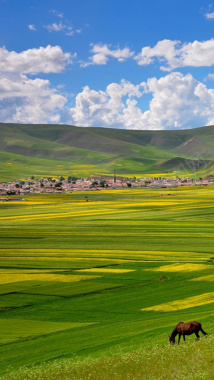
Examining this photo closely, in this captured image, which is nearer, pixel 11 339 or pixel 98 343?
pixel 98 343

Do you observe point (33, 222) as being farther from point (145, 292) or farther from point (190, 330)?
point (190, 330)

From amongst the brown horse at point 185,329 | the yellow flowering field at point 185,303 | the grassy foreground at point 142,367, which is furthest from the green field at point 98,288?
the grassy foreground at point 142,367

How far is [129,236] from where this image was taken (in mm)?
82438

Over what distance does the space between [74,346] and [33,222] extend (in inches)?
2968

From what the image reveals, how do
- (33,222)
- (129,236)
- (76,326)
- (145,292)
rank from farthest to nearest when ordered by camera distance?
(33,222) → (129,236) → (145,292) → (76,326)

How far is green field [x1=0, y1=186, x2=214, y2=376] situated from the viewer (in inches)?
1281

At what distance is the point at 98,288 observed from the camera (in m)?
47.4

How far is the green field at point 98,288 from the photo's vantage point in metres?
32.5

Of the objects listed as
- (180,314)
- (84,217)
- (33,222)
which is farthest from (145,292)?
(84,217)

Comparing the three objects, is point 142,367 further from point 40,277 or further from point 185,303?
point 40,277

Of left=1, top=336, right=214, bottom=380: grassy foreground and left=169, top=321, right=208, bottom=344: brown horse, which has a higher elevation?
left=169, top=321, right=208, bottom=344: brown horse

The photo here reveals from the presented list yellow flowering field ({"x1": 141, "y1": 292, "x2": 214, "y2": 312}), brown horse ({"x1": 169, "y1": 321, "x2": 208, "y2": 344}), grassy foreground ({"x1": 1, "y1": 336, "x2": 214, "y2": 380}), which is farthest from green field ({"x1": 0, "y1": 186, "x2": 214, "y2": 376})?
grassy foreground ({"x1": 1, "y1": 336, "x2": 214, "y2": 380})

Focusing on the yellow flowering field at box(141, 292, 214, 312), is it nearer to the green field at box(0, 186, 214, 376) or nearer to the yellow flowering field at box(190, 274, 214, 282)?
the green field at box(0, 186, 214, 376)

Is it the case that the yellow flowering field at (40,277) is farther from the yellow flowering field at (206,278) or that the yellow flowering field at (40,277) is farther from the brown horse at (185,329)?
the brown horse at (185,329)
